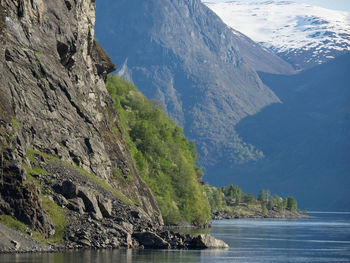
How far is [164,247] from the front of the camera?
110 metres

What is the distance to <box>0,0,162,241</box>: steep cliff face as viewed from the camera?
93.6 m

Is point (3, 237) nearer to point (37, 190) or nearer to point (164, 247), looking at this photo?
point (37, 190)

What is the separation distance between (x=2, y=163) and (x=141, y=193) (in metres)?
62.5

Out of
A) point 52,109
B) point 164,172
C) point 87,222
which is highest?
point 52,109

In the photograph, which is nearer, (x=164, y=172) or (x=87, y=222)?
(x=87, y=222)

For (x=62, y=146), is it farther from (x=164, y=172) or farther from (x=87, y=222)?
(x=164, y=172)

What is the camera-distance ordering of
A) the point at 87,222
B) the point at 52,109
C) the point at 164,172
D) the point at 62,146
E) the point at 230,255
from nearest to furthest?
the point at 87,222
the point at 230,255
the point at 62,146
the point at 52,109
the point at 164,172

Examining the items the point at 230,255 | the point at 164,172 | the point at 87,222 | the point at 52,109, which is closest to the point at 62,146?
the point at 52,109

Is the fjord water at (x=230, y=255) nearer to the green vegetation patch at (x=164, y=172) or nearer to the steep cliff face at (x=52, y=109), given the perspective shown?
the steep cliff face at (x=52, y=109)

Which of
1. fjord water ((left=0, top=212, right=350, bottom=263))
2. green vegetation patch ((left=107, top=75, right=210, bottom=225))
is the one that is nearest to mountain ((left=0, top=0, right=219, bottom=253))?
fjord water ((left=0, top=212, right=350, bottom=263))

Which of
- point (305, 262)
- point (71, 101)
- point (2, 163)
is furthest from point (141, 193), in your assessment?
point (2, 163)

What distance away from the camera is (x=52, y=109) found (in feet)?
394

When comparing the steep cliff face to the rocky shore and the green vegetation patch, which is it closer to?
the rocky shore

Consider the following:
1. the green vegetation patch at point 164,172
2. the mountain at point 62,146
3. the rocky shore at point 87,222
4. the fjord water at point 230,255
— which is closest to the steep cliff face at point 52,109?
the mountain at point 62,146
